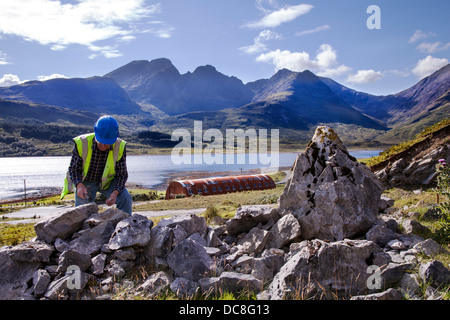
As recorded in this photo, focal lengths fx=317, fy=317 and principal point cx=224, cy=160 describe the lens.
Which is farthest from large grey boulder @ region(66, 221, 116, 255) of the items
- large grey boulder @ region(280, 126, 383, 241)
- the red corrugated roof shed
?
the red corrugated roof shed

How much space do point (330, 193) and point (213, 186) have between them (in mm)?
51493

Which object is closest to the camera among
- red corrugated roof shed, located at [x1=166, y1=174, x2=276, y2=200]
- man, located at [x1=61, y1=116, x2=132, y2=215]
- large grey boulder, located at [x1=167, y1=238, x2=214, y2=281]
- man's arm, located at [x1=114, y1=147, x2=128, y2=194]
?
large grey boulder, located at [x1=167, y1=238, x2=214, y2=281]

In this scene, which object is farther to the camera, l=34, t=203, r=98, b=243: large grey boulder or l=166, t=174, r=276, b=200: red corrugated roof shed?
l=166, t=174, r=276, b=200: red corrugated roof shed

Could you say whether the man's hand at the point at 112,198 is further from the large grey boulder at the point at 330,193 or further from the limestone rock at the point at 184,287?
the large grey boulder at the point at 330,193

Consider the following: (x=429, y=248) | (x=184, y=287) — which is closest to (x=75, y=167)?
(x=184, y=287)

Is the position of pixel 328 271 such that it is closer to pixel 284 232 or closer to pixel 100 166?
pixel 284 232

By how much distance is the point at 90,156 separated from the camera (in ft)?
28.4

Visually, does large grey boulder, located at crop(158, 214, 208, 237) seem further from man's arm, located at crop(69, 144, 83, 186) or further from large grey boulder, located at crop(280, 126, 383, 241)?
man's arm, located at crop(69, 144, 83, 186)

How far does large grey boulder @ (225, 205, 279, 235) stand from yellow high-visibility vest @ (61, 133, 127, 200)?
3.79 meters

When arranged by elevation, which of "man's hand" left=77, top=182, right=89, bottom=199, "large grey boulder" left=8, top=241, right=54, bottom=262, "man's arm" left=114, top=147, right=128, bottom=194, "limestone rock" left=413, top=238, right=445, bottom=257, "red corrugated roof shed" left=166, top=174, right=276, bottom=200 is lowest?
"red corrugated roof shed" left=166, top=174, right=276, bottom=200

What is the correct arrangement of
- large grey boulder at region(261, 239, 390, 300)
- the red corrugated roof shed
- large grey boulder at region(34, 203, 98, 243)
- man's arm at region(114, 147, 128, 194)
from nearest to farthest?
large grey boulder at region(261, 239, 390, 300), large grey boulder at region(34, 203, 98, 243), man's arm at region(114, 147, 128, 194), the red corrugated roof shed

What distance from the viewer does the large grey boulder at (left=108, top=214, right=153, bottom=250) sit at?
736 centimetres
